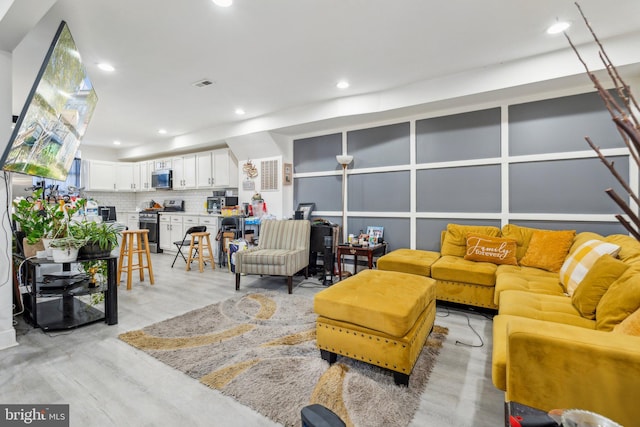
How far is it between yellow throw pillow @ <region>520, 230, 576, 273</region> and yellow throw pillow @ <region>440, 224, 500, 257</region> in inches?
16.6

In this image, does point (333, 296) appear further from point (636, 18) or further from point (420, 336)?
point (636, 18)

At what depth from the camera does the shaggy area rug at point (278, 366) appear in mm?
1659

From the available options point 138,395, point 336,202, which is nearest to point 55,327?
point 138,395

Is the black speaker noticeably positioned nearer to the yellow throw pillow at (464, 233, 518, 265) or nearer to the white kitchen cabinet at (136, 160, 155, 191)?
the yellow throw pillow at (464, 233, 518, 265)

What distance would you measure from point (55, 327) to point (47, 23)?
259 centimetres

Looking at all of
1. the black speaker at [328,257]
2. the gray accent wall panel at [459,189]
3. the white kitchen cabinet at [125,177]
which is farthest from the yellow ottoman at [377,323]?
the white kitchen cabinet at [125,177]

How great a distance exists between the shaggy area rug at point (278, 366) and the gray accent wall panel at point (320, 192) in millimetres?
2336

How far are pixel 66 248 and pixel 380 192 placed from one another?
3.68 metres

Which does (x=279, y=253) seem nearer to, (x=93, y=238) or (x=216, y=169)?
(x=93, y=238)

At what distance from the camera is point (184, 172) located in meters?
6.74

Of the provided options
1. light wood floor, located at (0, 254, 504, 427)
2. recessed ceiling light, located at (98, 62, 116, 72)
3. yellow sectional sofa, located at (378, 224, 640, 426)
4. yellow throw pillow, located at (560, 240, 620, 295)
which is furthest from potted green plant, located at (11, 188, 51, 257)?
yellow throw pillow, located at (560, 240, 620, 295)

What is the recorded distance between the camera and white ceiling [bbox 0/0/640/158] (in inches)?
93.5

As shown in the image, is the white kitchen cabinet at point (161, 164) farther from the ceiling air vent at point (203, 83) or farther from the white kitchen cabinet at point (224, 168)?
the ceiling air vent at point (203, 83)

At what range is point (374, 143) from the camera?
457 centimetres
